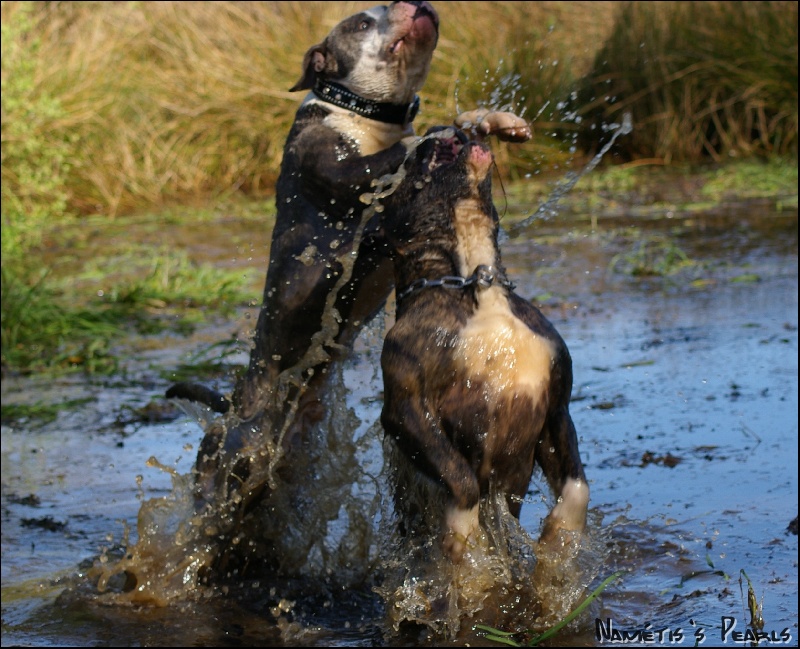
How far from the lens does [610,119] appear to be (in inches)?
549

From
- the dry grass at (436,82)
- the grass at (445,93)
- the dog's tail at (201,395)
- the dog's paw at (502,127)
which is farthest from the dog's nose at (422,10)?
the dry grass at (436,82)

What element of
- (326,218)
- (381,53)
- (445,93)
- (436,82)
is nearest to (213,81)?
(436,82)

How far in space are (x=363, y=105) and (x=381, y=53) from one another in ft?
0.65

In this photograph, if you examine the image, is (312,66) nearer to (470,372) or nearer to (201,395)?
(201,395)

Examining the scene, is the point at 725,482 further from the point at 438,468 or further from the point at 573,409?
the point at 438,468

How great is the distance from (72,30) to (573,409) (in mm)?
10541

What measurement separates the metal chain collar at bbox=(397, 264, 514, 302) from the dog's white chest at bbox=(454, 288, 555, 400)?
0.08 metres

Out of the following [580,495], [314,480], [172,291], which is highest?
[580,495]

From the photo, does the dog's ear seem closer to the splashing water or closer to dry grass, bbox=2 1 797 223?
the splashing water

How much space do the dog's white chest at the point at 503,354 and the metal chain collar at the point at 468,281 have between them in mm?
80

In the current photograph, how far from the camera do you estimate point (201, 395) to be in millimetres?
4801

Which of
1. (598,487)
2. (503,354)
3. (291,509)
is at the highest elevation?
(503,354)

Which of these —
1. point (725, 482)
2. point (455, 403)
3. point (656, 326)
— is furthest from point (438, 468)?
point (656, 326)

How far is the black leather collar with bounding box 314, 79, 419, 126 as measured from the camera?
441 centimetres
